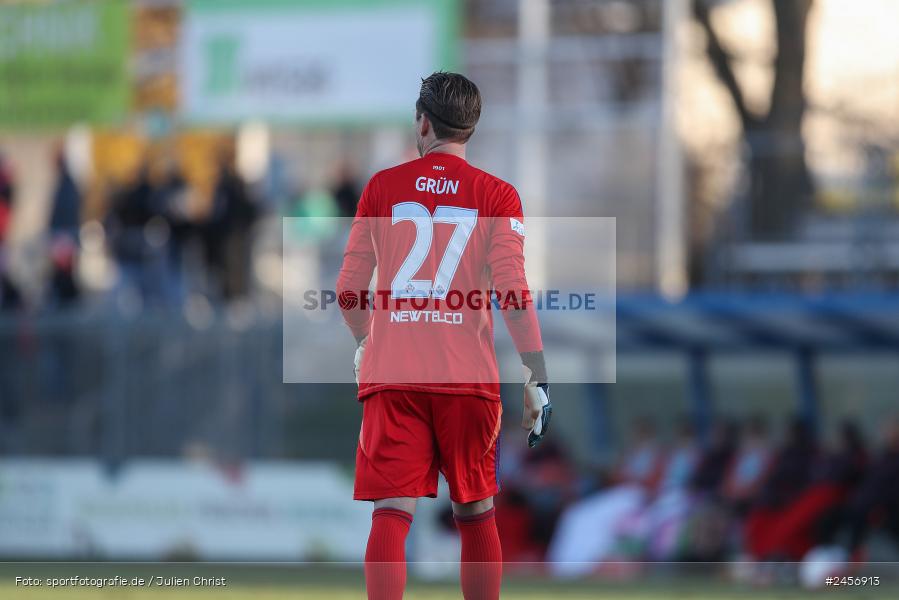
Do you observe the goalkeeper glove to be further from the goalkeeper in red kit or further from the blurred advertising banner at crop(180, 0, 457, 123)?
the blurred advertising banner at crop(180, 0, 457, 123)

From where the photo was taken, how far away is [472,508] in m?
5.72

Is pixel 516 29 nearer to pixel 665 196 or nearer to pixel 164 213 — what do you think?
pixel 665 196

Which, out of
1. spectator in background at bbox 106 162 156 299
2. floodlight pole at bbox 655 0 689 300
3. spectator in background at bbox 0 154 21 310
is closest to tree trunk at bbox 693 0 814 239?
floodlight pole at bbox 655 0 689 300

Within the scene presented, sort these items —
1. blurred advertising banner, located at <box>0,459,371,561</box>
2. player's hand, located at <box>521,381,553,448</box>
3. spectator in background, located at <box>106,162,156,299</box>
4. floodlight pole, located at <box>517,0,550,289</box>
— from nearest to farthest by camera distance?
player's hand, located at <box>521,381,553,448</box> < blurred advertising banner, located at <box>0,459,371,561</box> < spectator in background, located at <box>106,162,156,299</box> < floodlight pole, located at <box>517,0,550,289</box>

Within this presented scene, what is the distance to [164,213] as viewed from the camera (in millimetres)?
16000

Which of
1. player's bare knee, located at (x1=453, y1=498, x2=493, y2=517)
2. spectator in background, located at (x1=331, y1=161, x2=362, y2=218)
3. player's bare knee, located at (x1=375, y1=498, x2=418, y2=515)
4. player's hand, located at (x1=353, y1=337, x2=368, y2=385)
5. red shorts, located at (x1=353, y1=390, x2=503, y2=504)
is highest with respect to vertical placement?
spectator in background, located at (x1=331, y1=161, x2=362, y2=218)

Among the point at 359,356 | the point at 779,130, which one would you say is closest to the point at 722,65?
the point at 779,130

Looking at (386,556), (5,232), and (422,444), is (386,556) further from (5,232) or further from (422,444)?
(5,232)

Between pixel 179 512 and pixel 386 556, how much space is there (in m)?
9.45

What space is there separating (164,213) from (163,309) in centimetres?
106

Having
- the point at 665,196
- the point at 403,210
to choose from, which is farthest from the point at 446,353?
the point at 665,196

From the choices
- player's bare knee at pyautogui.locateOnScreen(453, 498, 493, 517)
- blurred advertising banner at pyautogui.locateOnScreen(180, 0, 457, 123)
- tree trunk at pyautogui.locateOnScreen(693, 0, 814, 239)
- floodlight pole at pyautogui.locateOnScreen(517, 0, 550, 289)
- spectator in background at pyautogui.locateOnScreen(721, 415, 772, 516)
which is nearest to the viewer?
player's bare knee at pyautogui.locateOnScreen(453, 498, 493, 517)

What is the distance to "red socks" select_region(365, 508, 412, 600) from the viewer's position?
547 cm

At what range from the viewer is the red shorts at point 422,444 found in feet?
18.2
